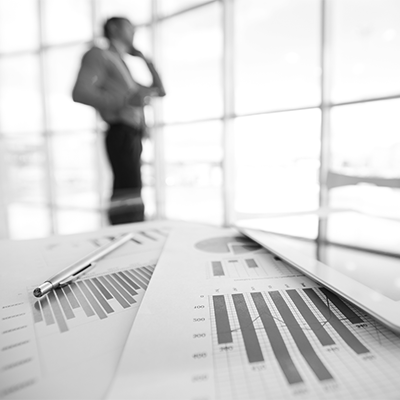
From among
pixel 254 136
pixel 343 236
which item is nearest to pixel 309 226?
pixel 343 236

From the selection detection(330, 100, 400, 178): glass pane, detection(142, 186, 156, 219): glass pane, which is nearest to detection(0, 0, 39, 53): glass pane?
detection(142, 186, 156, 219): glass pane

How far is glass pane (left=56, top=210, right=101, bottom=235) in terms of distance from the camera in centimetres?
328

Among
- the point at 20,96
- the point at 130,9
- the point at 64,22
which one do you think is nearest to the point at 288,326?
the point at 130,9

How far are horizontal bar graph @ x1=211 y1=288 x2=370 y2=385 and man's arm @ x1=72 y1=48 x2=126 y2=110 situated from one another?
1339 mm

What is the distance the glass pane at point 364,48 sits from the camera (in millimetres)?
1781

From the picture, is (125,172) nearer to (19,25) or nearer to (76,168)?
(76,168)

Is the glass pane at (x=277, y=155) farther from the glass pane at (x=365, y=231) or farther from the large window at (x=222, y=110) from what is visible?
the glass pane at (x=365, y=231)

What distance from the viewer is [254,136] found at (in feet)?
7.92

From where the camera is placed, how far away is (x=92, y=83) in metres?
1.39

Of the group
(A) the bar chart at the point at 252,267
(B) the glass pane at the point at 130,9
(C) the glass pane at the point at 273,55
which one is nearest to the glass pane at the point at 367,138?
(C) the glass pane at the point at 273,55

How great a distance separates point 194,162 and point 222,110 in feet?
2.33

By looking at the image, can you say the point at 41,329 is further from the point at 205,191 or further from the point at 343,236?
the point at 205,191

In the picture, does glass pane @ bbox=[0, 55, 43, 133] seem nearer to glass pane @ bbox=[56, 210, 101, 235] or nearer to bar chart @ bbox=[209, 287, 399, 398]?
glass pane @ bbox=[56, 210, 101, 235]

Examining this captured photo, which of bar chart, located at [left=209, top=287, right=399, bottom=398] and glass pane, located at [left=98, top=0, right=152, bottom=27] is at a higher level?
glass pane, located at [left=98, top=0, right=152, bottom=27]
